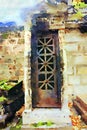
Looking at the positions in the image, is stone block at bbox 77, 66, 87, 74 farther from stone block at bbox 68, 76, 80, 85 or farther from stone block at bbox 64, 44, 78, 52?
stone block at bbox 64, 44, 78, 52

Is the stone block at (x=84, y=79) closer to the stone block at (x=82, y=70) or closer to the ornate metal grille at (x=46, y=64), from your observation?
the stone block at (x=82, y=70)

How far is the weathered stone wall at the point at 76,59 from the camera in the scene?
6.01 meters

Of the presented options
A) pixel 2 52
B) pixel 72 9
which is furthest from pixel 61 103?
pixel 2 52

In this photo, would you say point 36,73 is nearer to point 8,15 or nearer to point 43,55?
point 43,55

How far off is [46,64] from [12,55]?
349 centimetres

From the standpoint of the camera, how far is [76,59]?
6105 millimetres

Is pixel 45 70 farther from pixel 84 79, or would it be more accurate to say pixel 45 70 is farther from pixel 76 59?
pixel 84 79

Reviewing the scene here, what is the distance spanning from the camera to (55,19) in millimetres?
5438

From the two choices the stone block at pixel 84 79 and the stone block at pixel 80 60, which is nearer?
the stone block at pixel 80 60

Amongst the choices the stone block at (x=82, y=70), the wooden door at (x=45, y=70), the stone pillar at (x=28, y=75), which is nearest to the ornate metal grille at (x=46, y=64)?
the wooden door at (x=45, y=70)

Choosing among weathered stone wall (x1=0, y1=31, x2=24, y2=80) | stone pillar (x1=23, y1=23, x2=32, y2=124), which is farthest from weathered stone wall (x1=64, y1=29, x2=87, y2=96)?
weathered stone wall (x1=0, y1=31, x2=24, y2=80)

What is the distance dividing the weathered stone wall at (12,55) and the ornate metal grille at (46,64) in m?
3.20

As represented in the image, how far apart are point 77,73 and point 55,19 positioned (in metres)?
1.66

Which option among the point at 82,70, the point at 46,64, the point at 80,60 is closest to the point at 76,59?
the point at 80,60
